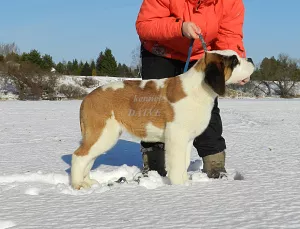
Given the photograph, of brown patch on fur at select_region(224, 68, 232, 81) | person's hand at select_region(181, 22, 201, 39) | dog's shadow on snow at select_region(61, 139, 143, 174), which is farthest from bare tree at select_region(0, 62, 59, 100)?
brown patch on fur at select_region(224, 68, 232, 81)

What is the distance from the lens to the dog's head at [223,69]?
12.6 feet

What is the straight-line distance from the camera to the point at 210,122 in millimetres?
4828

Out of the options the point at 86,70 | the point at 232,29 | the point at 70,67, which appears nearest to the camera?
the point at 232,29

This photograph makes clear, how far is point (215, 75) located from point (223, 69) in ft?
0.57

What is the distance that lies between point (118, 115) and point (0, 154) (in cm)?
316

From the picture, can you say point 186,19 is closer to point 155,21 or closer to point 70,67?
point 155,21

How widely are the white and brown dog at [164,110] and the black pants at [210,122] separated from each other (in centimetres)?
52

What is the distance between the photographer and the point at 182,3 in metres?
4.51

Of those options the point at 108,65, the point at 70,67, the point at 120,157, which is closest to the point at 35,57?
the point at 108,65

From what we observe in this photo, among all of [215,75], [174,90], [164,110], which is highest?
[215,75]

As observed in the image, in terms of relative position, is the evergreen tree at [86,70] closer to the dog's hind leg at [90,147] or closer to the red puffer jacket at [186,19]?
the red puffer jacket at [186,19]

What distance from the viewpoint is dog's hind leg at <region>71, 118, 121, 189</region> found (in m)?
4.13

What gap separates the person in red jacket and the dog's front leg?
2.02 ft

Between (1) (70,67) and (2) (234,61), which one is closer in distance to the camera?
(2) (234,61)
